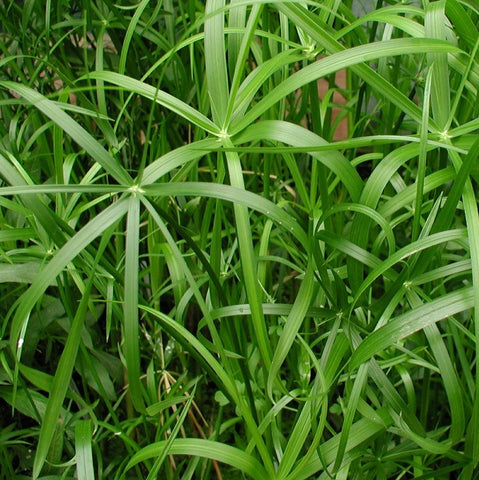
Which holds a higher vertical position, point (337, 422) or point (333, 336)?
point (333, 336)

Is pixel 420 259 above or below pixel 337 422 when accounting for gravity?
above

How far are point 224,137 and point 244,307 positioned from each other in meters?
0.18

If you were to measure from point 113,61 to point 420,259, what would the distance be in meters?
0.64

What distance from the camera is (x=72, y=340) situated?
0.45 metres

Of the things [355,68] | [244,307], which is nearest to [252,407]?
[244,307]

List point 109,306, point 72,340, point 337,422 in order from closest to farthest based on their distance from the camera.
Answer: point 72,340, point 109,306, point 337,422

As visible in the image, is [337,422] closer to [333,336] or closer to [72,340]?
[333,336]

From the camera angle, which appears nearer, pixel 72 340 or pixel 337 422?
pixel 72 340

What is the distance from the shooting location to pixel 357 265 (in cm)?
59

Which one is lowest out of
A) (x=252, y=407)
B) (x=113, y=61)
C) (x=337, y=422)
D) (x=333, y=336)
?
(x=337, y=422)

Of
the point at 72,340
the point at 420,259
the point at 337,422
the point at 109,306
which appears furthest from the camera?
the point at 337,422

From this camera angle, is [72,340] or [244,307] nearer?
[72,340]

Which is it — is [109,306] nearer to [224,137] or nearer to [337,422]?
[224,137]

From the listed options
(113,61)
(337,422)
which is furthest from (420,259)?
(113,61)
